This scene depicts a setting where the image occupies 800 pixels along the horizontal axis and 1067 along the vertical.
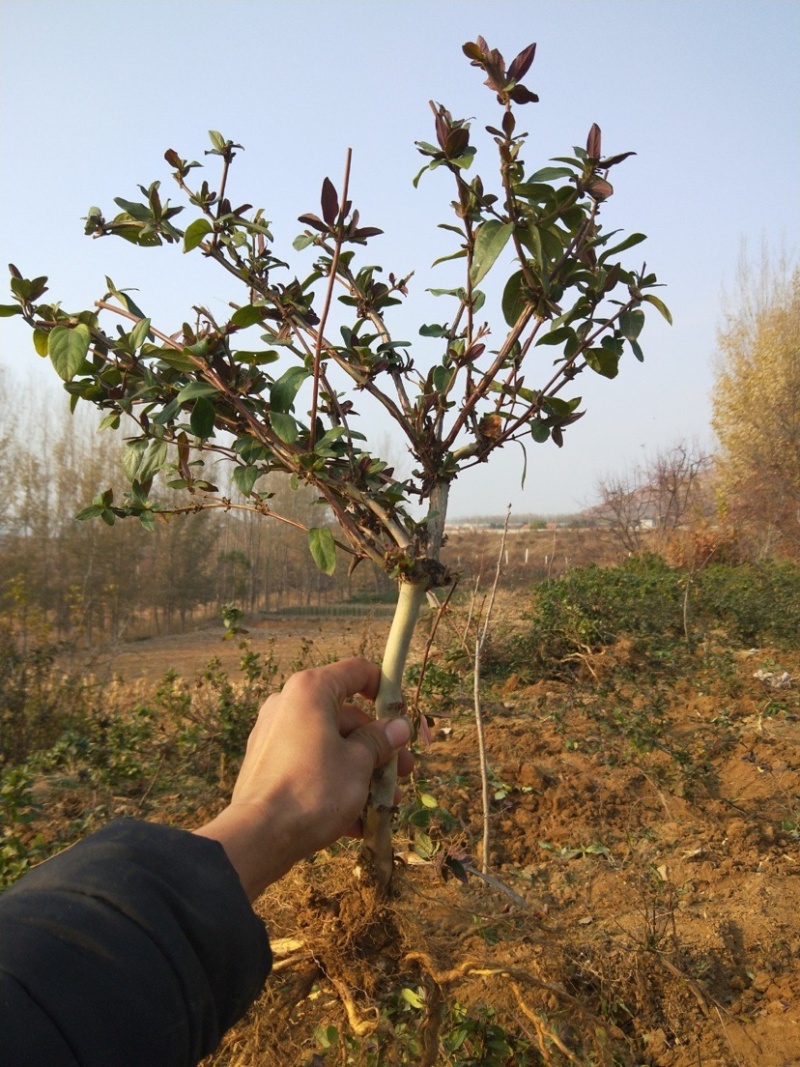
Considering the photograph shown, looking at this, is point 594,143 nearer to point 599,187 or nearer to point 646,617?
point 599,187

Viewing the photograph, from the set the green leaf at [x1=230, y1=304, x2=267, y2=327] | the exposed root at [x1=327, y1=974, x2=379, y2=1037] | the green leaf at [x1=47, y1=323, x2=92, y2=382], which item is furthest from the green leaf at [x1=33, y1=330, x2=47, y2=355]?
the exposed root at [x1=327, y1=974, x2=379, y2=1037]

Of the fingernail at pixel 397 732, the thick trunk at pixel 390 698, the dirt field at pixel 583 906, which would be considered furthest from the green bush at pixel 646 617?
the fingernail at pixel 397 732

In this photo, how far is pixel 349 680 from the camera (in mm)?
1430

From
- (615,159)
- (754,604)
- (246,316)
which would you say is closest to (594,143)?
(615,159)

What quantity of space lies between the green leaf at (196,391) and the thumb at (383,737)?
67 cm

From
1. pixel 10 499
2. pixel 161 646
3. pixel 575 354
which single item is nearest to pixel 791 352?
pixel 161 646

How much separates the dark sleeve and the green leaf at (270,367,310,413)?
722 mm

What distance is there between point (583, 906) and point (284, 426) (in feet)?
9.63

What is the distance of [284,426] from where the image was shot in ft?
4.19

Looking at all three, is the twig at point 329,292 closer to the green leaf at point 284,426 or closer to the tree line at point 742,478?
the green leaf at point 284,426

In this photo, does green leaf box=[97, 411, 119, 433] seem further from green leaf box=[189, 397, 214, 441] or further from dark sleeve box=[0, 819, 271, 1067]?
dark sleeve box=[0, 819, 271, 1067]

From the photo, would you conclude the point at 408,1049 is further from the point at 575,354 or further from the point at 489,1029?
the point at 575,354

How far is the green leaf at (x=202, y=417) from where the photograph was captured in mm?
1265

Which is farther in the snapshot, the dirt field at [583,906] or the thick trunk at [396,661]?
the dirt field at [583,906]
